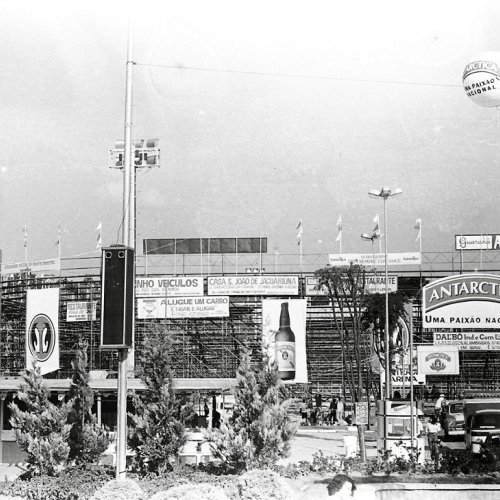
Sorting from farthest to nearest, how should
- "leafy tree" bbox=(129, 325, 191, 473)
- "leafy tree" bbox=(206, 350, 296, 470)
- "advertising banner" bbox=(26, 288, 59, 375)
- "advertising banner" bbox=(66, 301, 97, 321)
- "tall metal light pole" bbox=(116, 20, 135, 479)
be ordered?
"advertising banner" bbox=(66, 301, 97, 321), "advertising banner" bbox=(26, 288, 59, 375), "leafy tree" bbox=(129, 325, 191, 473), "leafy tree" bbox=(206, 350, 296, 470), "tall metal light pole" bbox=(116, 20, 135, 479)

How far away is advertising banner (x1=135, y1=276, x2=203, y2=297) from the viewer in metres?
59.0

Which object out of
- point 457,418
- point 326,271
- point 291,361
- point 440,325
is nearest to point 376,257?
point 326,271

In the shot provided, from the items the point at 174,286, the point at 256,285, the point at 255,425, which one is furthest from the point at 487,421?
the point at 174,286

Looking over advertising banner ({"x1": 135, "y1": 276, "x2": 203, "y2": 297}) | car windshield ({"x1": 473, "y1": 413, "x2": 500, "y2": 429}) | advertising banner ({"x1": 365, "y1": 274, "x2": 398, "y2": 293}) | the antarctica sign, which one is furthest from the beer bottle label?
car windshield ({"x1": 473, "y1": 413, "x2": 500, "y2": 429})

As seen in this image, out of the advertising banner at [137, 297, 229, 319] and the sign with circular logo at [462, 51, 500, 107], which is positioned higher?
the sign with circular logo at [462, 51, 500, 107]

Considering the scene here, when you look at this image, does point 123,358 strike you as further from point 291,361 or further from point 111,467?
point 291,361

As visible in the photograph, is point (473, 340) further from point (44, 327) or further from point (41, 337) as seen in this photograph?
point (41, 337)

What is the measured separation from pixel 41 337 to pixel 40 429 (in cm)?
2790

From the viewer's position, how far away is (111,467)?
700 inches

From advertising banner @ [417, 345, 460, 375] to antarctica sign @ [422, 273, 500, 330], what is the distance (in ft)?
6.78

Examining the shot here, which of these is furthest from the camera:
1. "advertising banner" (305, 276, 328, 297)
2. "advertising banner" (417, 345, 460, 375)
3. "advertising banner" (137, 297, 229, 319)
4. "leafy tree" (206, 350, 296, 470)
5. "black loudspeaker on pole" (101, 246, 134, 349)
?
"advertising banner" (305, 276, 328, 297)

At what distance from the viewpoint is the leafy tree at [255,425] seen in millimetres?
16428

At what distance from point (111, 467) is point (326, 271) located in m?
36.8

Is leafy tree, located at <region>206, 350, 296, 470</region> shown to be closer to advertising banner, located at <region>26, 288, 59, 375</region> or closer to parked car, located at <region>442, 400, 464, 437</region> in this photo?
parked car, located at <region>442, 400, 464, 437</region>
